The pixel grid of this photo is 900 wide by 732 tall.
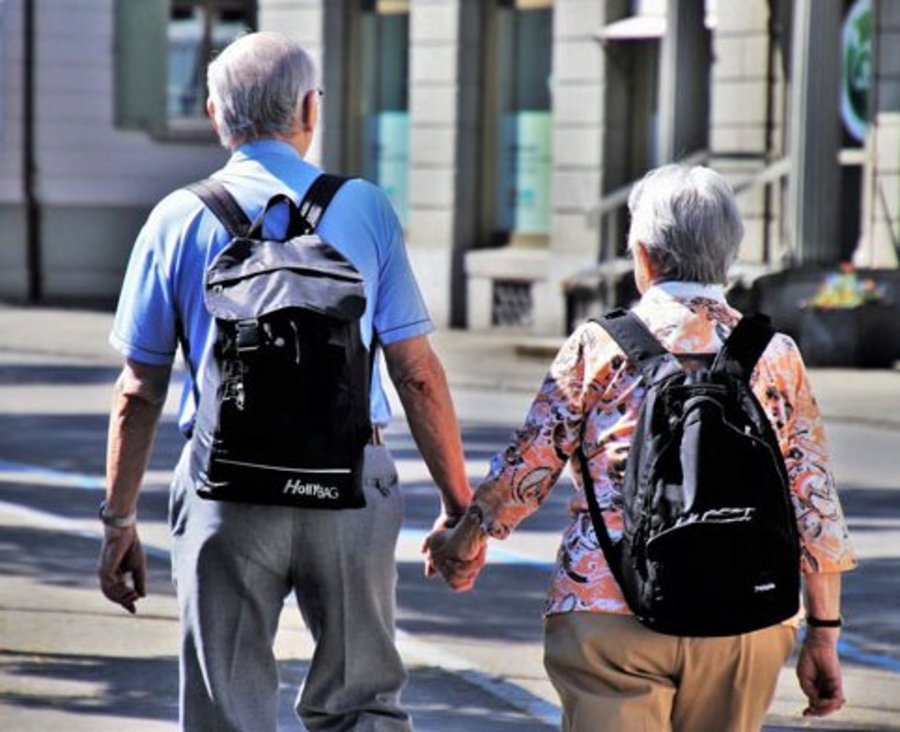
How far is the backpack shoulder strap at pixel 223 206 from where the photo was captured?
531 cm

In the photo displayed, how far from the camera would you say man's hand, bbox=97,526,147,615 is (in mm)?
5594

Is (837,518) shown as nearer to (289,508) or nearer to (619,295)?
(289,508)

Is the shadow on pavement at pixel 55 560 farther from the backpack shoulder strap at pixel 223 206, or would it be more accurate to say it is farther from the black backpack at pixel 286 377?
the black backpack at pixel 286 377

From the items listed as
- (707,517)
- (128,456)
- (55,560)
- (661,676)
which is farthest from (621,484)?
(55,560)

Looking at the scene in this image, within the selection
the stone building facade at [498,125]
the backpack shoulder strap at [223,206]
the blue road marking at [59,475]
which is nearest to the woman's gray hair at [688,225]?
the backpack shoulder strap at [223,206]

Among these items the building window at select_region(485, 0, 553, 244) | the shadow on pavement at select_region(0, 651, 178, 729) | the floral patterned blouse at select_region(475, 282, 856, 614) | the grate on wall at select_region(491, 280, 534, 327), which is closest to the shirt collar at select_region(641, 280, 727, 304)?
the floral patterned blouse at select_region(475, 282, 856, 614)

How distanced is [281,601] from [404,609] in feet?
16.7

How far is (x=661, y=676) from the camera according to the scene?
16.0 ft

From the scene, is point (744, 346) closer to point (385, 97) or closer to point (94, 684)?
point (94, 684)

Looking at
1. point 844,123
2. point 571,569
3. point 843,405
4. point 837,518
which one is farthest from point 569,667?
point 844,123

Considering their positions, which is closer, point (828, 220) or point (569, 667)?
point (569, 667)

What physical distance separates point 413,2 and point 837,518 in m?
24.0

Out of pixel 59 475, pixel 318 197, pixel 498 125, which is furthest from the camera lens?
pixel 498 125

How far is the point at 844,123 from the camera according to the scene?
25141 mm
